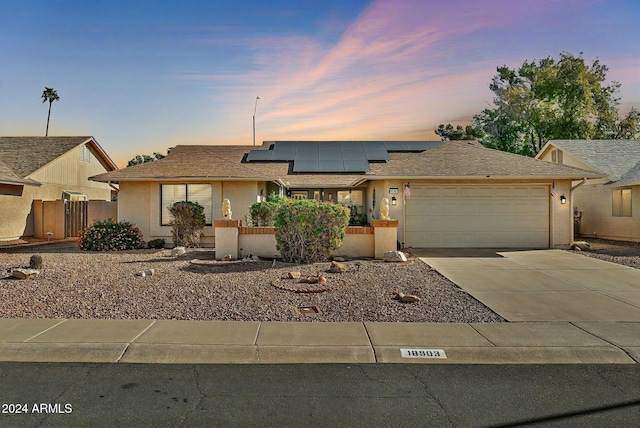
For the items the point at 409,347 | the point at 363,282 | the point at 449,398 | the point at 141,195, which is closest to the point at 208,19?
the point at 141,195

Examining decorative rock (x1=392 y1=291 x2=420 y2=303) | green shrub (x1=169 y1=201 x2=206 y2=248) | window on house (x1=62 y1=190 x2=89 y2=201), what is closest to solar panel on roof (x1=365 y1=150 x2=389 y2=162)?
green shrub (x1=169 y1=201 x2=206 y2=248)

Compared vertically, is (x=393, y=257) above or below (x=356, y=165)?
below

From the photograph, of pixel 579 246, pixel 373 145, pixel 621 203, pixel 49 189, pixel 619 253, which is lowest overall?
pixel 619 253

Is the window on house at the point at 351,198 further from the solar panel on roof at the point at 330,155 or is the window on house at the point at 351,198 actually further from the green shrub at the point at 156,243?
the green shrub at the point at 156,243

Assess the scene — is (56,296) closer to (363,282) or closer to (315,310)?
(315,310)

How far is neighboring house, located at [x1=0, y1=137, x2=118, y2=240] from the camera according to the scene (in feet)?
61.5

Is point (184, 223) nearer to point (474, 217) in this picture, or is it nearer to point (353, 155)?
point (474, 217)

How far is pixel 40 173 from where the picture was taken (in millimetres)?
21359

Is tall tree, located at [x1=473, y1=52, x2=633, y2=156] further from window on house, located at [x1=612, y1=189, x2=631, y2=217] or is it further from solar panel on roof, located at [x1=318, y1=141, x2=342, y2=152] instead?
solar panel on roof, located at [x1=318, y1=141, x2=342, y2=152]

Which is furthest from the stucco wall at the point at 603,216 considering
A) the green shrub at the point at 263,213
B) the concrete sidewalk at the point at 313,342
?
the green shrub at the point at 263,213

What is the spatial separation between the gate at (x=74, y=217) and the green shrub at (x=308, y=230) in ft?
45.3

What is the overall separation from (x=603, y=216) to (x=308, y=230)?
16.0 metres

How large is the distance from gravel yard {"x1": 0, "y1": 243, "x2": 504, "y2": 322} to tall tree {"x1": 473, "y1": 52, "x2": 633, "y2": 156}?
3164 cm

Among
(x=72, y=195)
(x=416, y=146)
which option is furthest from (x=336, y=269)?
(x=72, y=195)
